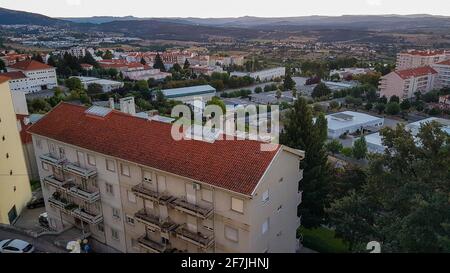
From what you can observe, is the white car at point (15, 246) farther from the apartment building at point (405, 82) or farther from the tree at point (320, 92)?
the apartment building at point (405, 82)

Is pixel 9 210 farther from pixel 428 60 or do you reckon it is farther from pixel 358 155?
pixel 428 60

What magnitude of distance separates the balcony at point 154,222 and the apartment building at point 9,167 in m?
8.15

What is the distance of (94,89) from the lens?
5428 centimetres

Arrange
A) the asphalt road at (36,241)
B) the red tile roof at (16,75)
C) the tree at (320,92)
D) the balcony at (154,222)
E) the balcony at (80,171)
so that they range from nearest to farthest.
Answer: the balcony at (154,222) → the asphalt road at (36,241) → the balcony at (80,171) → the red tile roof at (16,75) → the tree at (320,92)

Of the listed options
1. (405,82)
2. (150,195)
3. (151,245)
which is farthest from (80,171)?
(405,82)

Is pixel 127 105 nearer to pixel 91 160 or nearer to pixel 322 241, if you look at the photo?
pixel 91 160

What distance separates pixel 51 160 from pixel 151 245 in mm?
5679

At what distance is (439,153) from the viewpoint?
37.1 feet

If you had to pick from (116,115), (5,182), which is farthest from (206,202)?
(5,182)

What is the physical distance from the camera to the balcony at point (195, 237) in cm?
1105

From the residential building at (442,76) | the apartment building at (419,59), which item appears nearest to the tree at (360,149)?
the residential building at (442,76)

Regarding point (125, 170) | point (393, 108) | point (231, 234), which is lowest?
point (393, 108)

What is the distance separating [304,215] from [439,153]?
6.14 metres

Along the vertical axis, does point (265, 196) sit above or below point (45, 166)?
above
